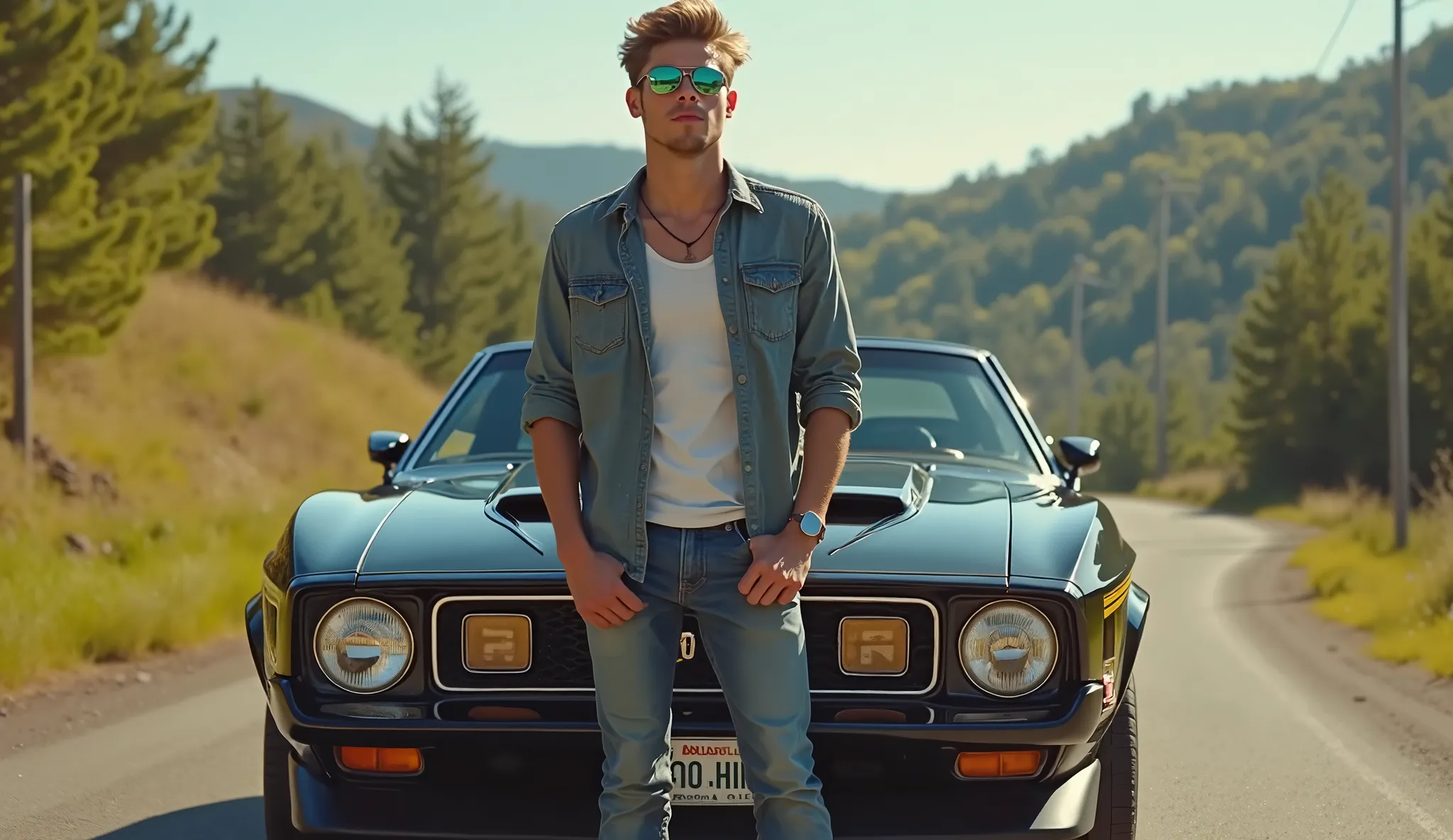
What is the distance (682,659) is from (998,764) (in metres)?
0.75

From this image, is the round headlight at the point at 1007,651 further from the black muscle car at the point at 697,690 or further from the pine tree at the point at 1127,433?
the pine tree at the point at 1127,433

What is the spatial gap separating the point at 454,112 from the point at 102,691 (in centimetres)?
6296

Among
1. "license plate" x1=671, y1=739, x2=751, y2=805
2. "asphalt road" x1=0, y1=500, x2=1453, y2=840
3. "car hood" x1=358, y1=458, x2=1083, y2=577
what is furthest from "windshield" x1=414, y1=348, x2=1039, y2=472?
"license plate" x1=671, y1=739, x2=751, y2=805

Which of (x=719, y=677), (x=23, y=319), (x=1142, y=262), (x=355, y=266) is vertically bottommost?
(x=1142, y=262)

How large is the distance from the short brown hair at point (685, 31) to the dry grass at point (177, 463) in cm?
629

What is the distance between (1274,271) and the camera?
197 feet

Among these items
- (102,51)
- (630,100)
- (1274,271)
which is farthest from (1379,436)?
(630,100)

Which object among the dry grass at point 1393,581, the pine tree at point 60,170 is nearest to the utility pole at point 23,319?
the pine tree at point 60,170

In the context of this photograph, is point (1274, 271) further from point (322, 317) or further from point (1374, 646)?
point (1374, 646)

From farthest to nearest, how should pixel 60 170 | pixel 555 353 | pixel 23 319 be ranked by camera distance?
1. pixel 60 170
2. pixel 23 319
3. pixel 555 353

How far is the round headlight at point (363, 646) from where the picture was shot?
3.90 m

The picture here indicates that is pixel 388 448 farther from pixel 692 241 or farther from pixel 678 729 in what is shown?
pixel 692 241

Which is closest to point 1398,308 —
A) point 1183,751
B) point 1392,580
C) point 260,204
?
point 1392,580

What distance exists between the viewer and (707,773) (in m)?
3.73
